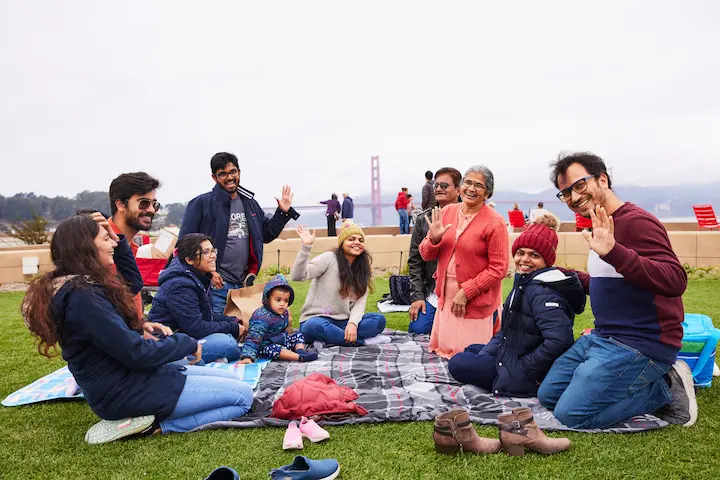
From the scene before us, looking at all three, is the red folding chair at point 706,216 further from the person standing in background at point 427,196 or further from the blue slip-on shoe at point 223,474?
the blue slip-on shoe at point 223,474

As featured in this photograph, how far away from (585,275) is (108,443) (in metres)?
3.09

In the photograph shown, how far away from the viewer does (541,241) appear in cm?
410

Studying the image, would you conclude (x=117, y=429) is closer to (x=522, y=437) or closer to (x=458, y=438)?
(x=458, y=438)

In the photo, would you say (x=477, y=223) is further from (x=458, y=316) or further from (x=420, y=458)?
(x=420, y=458)

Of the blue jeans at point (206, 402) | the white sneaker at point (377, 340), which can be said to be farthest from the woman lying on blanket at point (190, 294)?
the white sneaker at point (377, 340)

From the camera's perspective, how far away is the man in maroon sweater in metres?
3.44

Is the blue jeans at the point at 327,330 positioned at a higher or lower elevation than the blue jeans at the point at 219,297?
lower

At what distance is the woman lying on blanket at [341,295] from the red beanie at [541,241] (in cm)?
204

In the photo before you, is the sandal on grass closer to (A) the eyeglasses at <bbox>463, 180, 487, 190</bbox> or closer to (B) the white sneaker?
(B) the white sneaker

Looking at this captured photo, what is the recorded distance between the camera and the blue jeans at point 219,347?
5.11 m

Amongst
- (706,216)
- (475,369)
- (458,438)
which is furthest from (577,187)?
(706,216)

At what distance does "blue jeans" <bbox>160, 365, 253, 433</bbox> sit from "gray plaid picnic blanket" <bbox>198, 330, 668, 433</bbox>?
0.07 meters

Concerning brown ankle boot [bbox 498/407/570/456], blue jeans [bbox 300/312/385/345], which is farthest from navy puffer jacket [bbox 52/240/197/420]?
blue jeans [bbox 300/312/385/345]

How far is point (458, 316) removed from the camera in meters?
5.26
